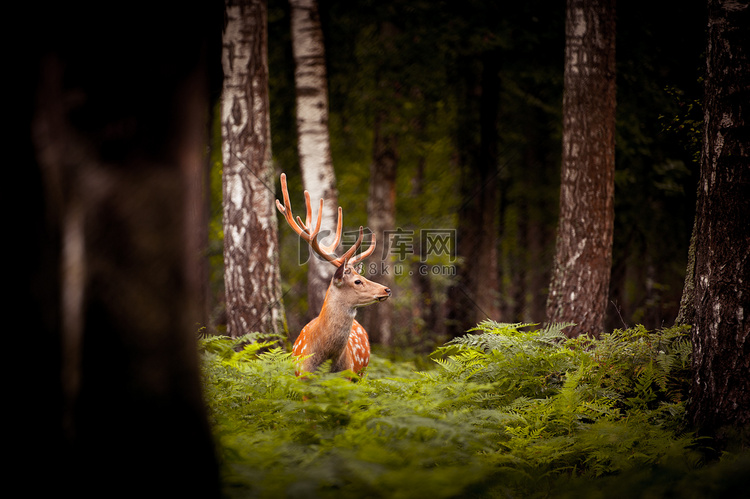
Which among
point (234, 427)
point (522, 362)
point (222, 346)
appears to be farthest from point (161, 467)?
point (222, 346)

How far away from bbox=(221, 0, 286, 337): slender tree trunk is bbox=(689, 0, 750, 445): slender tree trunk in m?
4.64

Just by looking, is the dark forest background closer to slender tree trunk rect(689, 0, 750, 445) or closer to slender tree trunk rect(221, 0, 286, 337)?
slender tree trunk rect(221, 0, 286, 337)

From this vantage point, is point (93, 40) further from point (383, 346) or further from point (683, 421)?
point (383, 346)

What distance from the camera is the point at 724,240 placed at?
344cm

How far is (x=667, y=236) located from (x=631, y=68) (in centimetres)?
462

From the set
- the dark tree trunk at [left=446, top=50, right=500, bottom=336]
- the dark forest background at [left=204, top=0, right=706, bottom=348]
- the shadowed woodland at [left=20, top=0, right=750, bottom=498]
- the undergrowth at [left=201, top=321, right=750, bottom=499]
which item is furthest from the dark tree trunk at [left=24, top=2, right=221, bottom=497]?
the dark tree trunk at [left=446, top=50, right=500, bottom=336]

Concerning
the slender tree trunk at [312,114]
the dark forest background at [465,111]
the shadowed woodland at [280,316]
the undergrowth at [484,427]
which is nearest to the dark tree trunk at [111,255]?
the shadowed woodland at [280,316]

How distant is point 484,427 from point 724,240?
1906 mm

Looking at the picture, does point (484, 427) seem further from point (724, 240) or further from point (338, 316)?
point (338, 316)

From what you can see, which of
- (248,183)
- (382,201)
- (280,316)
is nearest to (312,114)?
(248,183)

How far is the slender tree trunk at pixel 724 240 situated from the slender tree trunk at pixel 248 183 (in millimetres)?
4637

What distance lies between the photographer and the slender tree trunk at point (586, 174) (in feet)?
20.0

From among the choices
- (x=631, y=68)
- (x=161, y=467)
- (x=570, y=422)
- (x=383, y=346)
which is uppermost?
(x=631, y=68)

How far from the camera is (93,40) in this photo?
184 cm
